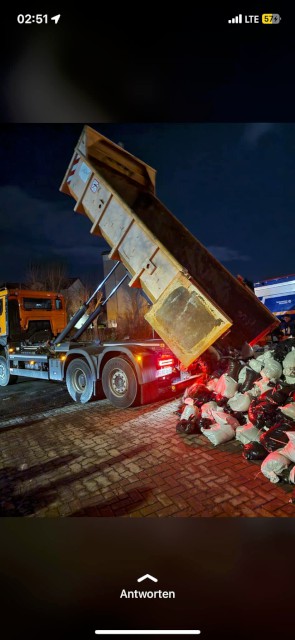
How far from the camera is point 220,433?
3.51 metres

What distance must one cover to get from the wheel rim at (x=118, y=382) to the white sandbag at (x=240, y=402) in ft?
6.11

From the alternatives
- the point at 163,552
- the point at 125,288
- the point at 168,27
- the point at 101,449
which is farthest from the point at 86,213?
the point at 125,288

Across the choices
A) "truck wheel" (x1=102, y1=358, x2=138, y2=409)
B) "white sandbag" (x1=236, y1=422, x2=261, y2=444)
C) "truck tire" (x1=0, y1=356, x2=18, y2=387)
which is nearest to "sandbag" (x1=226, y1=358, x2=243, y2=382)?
"white sandbag" (x1=236, y1=422, x2=261, y2=444)

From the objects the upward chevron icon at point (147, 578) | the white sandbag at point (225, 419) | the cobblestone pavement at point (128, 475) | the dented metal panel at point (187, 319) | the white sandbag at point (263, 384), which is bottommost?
the cobblestone pavement at point (128, 475)

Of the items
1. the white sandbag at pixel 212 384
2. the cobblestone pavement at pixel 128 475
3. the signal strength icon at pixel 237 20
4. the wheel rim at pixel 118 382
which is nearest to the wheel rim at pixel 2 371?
the cobblestone pavement at pixel 128 475

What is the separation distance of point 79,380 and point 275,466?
4034 mm

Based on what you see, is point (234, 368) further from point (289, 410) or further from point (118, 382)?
point (118, 382)

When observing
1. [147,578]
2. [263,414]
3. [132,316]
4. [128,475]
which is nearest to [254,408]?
[263,414]

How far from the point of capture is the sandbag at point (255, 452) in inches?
122

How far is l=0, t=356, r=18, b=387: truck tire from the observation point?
7895mm

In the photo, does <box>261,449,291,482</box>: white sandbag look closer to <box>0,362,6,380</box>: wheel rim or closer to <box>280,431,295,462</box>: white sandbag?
<box>280,431,295,462</box>: white sandbag

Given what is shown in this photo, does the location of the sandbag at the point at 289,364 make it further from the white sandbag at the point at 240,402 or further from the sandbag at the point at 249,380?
the white sandbag at the point at 240,402

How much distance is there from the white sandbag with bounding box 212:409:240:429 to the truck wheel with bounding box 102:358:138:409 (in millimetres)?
1634

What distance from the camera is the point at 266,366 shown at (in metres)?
3.81
